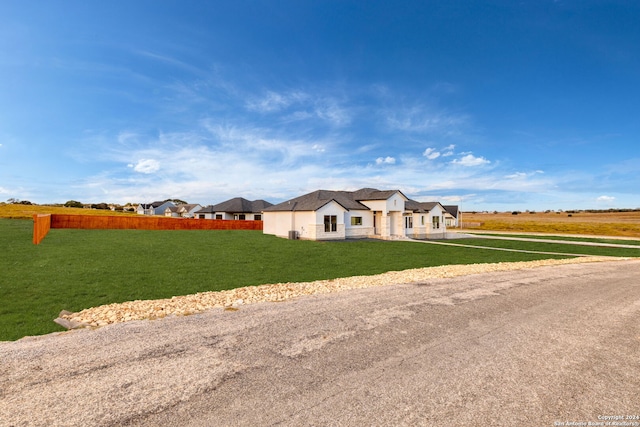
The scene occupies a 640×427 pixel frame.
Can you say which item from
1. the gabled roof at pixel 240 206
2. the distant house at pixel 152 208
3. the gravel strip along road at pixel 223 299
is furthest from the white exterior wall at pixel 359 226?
the distant house at pixel 152 208

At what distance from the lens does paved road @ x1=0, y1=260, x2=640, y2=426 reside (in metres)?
4.15

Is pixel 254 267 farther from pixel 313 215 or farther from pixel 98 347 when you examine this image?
pixel 313 215

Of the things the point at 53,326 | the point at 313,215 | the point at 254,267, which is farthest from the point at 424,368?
the point at 313,215

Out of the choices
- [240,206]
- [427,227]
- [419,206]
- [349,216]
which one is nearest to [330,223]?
[349,216]

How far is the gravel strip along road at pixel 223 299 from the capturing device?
792 cm

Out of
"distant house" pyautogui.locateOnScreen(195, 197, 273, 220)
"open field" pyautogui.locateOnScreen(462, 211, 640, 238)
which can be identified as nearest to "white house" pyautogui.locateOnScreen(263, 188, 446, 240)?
"distant house" pyautogui.locateOnScreen(195, 197, 273, 220)

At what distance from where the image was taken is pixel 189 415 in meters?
4.07

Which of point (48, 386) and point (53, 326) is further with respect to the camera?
point (53, 326)

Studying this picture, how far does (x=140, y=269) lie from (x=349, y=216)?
74.4 feet

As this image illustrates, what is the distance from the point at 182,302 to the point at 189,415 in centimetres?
575

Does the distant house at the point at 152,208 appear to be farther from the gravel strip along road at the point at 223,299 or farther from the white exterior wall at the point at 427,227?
the gravel strip along road at the point at 223,299

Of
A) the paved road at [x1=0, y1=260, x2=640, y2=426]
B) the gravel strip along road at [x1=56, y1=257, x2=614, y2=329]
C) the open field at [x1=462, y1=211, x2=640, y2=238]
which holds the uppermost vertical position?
the open field at [x1=462, y1=211, x2=640, y2=238]

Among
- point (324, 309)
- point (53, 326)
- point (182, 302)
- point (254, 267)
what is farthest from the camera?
point (254, 267)

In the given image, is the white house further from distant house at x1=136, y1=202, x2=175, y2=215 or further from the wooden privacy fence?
distant house at x1=136, y1=202, x2=175, y2=215
